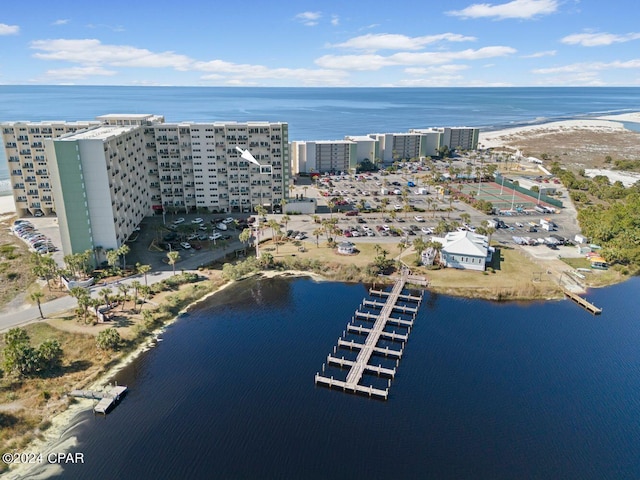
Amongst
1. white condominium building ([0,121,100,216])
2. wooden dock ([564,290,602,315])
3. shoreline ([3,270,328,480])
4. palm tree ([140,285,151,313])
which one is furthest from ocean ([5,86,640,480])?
white condominium building ([0,121,100,216])

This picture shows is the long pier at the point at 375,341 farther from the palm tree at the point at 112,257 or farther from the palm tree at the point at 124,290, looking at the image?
the palm tree at the point at 112,257

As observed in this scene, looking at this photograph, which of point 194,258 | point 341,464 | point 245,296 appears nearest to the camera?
A: point 341,464

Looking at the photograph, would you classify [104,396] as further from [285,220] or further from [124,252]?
[285,220]

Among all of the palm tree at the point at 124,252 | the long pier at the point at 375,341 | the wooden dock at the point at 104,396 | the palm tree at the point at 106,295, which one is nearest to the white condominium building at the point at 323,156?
the palm tree at the point at 124,252

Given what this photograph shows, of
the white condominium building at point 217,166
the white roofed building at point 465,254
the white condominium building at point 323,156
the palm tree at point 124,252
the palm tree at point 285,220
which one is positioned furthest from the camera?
the white condominium building at point 323,156

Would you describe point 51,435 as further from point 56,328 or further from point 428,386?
point 428,386

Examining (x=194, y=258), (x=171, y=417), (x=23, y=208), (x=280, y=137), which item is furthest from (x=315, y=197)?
(x=171, y=417)
